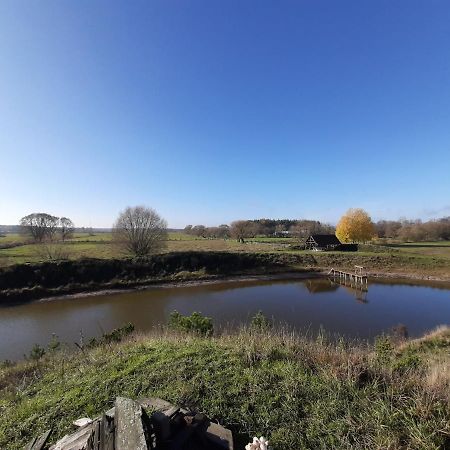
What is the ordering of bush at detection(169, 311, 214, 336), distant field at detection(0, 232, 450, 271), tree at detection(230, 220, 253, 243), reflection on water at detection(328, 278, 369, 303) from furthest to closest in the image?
tree at detection(230, 220, 253, 243) → distant field at detection(0, 232, 450, 271) → reflection on water at detection(328, 278, 369, 303) → bush at detection(169, 311, 214, 336)

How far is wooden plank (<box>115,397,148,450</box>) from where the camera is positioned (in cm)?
275

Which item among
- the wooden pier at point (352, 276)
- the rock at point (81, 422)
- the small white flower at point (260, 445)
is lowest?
the wooden pier at point (352, 276)

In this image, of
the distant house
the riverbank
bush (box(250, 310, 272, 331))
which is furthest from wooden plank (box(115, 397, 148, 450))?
the distant house

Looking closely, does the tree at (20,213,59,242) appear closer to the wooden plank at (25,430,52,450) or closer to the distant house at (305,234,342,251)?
the distant house at (305,234,342,251)

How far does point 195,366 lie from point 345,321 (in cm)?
1547

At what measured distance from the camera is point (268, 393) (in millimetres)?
4156

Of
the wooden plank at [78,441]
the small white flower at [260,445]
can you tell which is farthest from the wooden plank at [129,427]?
the small white flower at [260,445]

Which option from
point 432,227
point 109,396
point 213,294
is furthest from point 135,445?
point 432,227

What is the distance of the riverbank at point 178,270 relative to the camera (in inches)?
1060

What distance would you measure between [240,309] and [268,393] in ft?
58.8

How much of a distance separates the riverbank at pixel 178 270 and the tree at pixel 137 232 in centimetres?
362

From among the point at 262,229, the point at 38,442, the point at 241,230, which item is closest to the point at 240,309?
the point at 38,442

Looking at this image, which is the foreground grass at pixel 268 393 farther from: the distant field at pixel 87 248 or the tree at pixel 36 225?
the tree at pixel 36 225

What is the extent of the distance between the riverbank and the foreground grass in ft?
78.3
